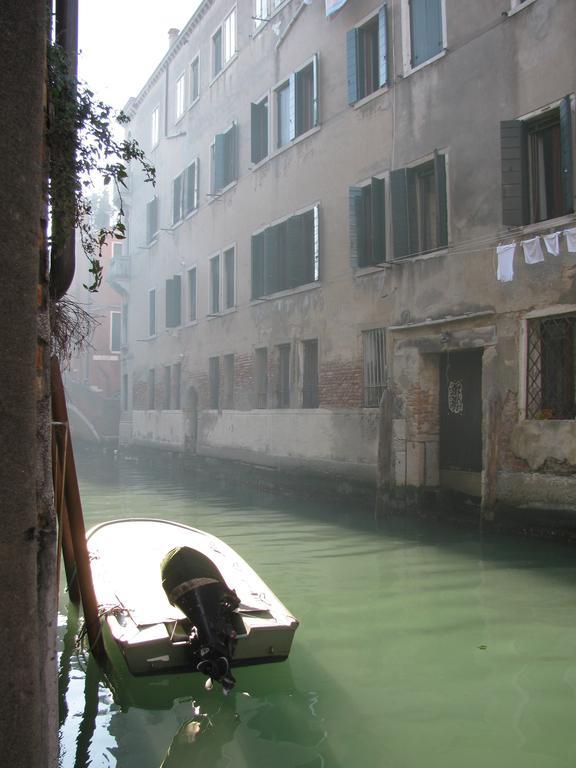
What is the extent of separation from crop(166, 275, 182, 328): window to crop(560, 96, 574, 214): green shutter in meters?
14.0

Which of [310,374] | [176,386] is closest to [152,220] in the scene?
[176,386]

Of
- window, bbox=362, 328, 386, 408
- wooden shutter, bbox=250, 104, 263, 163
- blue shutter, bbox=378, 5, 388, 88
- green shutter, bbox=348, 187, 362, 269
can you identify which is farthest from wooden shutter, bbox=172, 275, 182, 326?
blue shutter, bbox=378, 5, 388, 88

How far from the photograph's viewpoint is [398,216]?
36.6ft

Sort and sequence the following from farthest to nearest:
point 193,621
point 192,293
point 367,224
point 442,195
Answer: point 192,293 < point 367,224 < point 442,195 < point 193,621

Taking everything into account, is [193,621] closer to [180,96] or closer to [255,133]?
[255,133]

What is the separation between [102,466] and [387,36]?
14895mm

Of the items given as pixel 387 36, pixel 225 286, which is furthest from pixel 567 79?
pixel 225 286

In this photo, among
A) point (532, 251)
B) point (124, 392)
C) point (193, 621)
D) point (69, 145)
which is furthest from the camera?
point (124, 392)

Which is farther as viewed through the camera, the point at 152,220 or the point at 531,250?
the point at 152,220

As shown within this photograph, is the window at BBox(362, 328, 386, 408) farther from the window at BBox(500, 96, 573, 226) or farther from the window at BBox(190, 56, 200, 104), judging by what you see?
the window at BBox(190, 56, 200, 104)

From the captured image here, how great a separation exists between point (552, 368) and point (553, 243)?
1.43 meters

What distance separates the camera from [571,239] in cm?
857

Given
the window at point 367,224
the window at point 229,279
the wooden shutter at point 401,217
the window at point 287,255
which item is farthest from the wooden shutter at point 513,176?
the window at point 229,279

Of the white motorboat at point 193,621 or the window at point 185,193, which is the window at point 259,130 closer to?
the window at point 185,193
